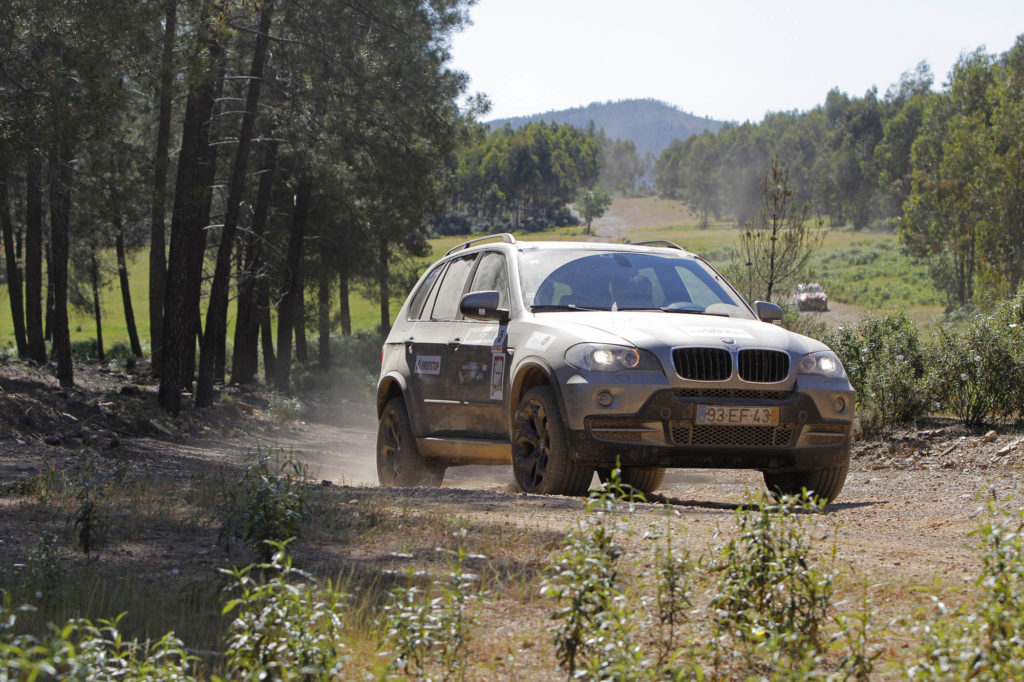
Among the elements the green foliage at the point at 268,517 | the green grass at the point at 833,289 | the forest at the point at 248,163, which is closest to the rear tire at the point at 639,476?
the green foliage at the point at 268,517

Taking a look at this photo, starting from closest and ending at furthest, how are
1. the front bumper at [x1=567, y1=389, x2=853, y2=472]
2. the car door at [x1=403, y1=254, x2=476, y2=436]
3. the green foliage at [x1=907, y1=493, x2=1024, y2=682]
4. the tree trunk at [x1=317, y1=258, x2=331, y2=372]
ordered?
the green foliage at [x1=907, y1=493, x2=1024, y2=682] → the front bumper at [x1=567, y1=389, x2=853, y2=472] → the car door at [x1=403, y1=254, x2=476, y2=436] → the tree trunk at [x1=317, y1=258, x2=331, y2=372]

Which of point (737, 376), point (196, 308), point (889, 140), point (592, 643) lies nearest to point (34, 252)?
point (196, 308)

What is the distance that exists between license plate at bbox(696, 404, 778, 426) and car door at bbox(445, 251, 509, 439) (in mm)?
1576

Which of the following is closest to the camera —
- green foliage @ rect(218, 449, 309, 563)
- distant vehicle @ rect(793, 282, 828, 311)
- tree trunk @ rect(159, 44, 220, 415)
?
green foliage @ rect(218, 449, 309, 563)

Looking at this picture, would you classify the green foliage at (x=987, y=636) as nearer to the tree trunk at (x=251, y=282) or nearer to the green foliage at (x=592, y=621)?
the green foliage at (x=592, y=621)

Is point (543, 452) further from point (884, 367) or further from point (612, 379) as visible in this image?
point (884, 367)

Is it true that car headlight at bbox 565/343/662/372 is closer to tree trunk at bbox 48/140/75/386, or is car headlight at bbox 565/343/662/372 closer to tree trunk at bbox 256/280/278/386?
tree trunk at bbox 48/140/75/386

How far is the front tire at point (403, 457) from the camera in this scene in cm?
901

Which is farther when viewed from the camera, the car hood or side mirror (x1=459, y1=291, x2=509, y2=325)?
side mirror (x1=459, y1=291, x2=509, y2=325)

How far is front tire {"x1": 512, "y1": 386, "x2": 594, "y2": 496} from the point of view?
684 centimetres

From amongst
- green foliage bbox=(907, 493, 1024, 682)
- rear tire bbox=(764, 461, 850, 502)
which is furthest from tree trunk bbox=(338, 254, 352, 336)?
green foliage bbox=(907, 493, 1024, 682)

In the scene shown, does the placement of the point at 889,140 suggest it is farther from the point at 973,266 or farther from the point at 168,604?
the point at 168,604

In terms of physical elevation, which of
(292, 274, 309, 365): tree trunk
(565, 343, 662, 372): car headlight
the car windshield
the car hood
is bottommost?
(292, 274, 309, 365): tree trunk

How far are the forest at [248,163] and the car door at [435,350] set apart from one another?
23.0 feet
